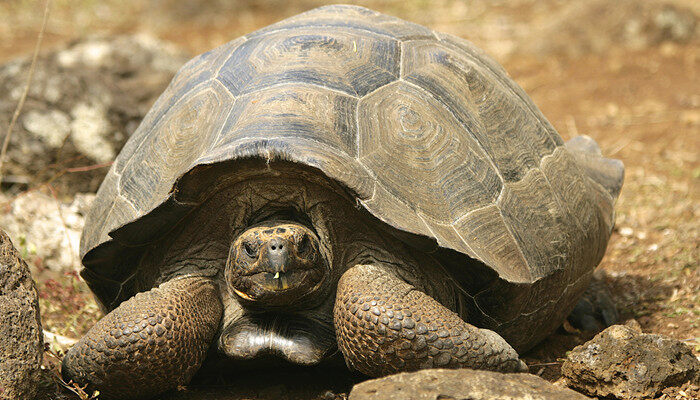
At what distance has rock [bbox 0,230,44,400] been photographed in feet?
8.53

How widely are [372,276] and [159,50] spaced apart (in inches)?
191

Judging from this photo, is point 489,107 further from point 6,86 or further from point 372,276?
point 6,86

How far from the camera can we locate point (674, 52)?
916 centimetres

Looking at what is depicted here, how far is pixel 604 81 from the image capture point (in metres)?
8.56

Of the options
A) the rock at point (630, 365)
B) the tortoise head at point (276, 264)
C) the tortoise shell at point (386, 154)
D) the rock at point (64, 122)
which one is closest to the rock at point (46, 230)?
the rock at point (64, 122)

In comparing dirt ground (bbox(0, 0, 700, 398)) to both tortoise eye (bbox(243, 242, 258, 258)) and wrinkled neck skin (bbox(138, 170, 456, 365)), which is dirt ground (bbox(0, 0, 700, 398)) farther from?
tortoise eye (bbox(243, 242, 258, 258))

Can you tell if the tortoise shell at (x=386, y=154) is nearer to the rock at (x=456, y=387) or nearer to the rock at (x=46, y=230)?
the rock at (x=456, y=387)

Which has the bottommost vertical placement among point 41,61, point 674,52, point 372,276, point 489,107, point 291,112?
point 372,276

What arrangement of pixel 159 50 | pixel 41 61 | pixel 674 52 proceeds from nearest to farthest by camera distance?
1. pixel 41 61
2. pixel 159 50
3. pixel 674 52

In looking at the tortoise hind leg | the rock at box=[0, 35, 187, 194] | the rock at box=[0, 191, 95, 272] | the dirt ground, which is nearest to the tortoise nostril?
the dirt ground

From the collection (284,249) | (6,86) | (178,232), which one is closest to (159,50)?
(6,86)

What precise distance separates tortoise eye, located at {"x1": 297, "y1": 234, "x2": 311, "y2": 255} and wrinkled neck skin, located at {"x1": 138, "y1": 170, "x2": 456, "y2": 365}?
0.11 m

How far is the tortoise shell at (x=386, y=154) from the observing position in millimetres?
2850

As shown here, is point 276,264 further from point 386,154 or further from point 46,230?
point 46,230
